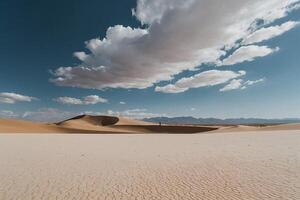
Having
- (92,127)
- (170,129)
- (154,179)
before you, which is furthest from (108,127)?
(154,179)

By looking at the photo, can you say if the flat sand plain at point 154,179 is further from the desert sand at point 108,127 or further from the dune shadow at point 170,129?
the dune shadow at point 170,129

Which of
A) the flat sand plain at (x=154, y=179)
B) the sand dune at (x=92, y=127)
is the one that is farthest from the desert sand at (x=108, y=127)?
the flat sand plain at (x=154, y=179)

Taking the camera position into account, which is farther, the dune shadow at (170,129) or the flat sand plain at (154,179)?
the dune shadow at (170,129)

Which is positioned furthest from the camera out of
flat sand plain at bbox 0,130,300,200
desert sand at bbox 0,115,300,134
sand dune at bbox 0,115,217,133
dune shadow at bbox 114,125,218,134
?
dune shadow at bbox 114,125,218,134

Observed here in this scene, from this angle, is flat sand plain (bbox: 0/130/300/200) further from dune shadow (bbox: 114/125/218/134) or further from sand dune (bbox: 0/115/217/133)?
dune shadow (bbox: 114/125/218/134)

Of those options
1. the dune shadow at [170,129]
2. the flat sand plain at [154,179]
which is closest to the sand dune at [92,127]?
the dune shadow at [170,129]

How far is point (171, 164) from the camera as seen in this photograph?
10188 mm

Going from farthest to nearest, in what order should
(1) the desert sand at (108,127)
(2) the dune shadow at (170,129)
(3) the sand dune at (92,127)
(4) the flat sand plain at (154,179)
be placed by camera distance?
1. (2) the dune shadow at (170,129)
2. (3) the sand dune at (92,127)
3. (1) the desert sand at (108,127)
4. (4) the flat sand plain at (154,179)

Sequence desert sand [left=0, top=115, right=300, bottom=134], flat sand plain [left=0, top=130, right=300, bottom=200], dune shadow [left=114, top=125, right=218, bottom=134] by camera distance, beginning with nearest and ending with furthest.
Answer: flat sand plain [left=0, top=130, right=300, bottom=200] → desert sand [left=0, top=115, right=300, bottom=134] → dune shadow [left=114, top=125, right=218, bottom=134]

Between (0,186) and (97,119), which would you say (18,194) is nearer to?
(0,186)

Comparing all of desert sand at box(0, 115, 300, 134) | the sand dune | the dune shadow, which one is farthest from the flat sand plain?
the dune shadow

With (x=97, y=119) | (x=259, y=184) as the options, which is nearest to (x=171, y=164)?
(x=259, y=184)

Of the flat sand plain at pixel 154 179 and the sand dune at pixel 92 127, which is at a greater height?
the sand dune at pixel 92 127

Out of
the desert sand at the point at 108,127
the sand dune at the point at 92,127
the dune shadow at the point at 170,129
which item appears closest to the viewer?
the desert sand at the point at 108,127
